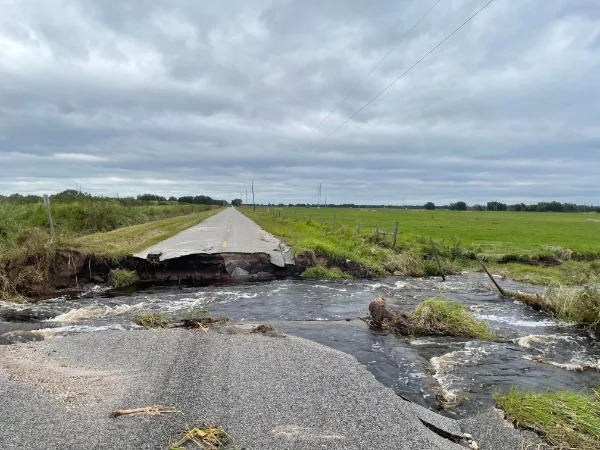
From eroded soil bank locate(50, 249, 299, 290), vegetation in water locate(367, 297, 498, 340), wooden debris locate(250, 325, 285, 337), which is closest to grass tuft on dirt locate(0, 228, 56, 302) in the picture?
eroded soil bank locate(50, 249, 299, 290)

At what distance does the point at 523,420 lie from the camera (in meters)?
7.18

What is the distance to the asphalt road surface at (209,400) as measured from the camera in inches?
241

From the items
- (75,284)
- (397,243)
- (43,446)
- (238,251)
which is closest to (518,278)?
(397,243)

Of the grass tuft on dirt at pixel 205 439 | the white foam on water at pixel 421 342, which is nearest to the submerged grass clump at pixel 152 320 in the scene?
the grass tuft on dirt at pixel 205 439

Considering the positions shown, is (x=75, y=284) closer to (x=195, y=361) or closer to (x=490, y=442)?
(x=195, y=361)

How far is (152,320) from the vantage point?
40.4ft

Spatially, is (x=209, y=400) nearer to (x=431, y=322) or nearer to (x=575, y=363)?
(x=431, y=322)

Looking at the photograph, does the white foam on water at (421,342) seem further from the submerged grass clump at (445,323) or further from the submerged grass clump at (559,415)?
the submerged grass clump at (559,415)

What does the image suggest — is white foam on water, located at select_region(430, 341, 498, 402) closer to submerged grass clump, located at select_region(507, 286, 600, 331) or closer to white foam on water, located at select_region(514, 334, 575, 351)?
white foam on water, located at select_region(514, 334, 575, 351)

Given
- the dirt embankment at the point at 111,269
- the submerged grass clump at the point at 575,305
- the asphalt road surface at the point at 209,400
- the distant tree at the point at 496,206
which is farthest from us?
the distant tree at the point at 496,206

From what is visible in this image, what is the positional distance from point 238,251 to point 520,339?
1424cm

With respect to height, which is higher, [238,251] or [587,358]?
[238,251]

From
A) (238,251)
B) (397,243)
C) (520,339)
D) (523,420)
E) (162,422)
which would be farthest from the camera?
(397,243)

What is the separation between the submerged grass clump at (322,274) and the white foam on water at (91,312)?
9062 mm
